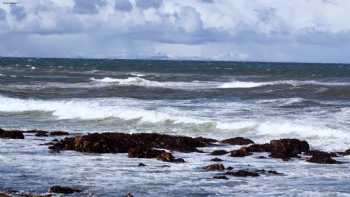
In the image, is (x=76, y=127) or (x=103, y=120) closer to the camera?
(x=76, y=127)

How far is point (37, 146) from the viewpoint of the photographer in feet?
63.6

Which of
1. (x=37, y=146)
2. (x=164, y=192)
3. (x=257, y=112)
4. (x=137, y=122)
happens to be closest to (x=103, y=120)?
(x=137, y=122)

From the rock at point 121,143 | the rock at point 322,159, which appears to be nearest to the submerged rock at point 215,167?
the rock at point 322,159

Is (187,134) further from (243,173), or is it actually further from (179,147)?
(243,173)

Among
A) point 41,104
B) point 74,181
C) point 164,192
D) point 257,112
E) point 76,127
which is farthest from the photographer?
point 41,104

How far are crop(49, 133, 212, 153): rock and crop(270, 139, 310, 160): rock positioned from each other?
2.17 m

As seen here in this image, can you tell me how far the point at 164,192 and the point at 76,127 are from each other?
1459 cm

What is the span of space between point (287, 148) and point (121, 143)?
4.42 metres

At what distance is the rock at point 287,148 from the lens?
18272mm

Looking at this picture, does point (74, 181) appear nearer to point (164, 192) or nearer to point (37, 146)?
point (164, 192)

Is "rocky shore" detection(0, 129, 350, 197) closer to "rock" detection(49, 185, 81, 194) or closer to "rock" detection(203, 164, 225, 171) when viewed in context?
"rock" detection(203, 164, 225, 171)

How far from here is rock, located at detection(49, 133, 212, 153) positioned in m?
18.6

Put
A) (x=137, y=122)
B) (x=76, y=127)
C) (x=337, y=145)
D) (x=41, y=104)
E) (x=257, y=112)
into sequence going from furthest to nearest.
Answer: (x=41, y=104), (x=257, y=112), (x=137, y=122), (x=76, y=127), (x=337, y=145)

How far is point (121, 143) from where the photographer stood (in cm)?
1900
